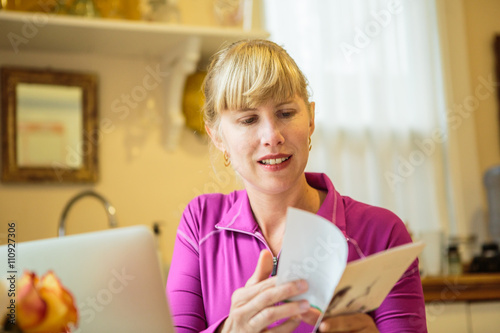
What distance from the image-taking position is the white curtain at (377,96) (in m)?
2.86

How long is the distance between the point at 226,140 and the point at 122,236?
63 cm

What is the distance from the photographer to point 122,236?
80 cm

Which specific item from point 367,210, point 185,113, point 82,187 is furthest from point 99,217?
point 367,210

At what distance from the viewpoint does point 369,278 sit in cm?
91

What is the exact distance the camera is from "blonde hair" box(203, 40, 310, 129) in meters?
1.28

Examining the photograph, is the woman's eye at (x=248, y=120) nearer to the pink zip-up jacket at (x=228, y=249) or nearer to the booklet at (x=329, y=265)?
the pink zip-up jacket at (x=228, y=249)

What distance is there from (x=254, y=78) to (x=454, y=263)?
1.85m

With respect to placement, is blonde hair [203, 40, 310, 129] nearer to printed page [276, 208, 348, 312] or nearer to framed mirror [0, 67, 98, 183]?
printed page [276, 208, 348, 312]

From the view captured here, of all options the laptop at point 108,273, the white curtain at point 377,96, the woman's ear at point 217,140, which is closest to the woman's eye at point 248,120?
the woman's ear at point 217,140

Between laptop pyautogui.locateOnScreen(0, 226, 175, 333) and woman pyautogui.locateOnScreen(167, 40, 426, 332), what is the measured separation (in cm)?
45

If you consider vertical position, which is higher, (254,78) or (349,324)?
(254,78)

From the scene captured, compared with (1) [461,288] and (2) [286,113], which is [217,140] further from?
(1) [461,288]

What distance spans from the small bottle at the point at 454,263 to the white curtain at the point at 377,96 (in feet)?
0.85

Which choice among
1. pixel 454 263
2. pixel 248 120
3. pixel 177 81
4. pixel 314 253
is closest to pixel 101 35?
pixel 177 81
